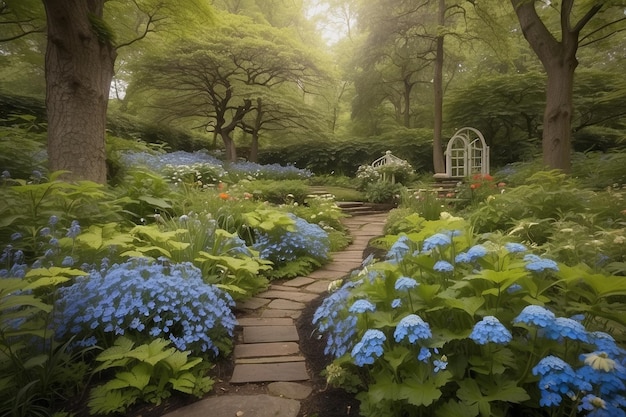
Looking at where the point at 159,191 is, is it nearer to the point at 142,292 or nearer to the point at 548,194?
the point at 142,292

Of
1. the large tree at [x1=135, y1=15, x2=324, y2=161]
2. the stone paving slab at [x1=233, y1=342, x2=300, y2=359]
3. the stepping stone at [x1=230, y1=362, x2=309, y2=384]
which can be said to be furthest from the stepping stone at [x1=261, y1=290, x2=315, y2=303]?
the large tree at [x1=135, y1=15, x2=324, y2=161]

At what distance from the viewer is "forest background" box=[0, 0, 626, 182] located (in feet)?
23.9

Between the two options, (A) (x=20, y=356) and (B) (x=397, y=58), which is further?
(B) (x=397, y=58)

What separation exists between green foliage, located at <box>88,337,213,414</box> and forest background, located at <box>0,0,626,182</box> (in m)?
3.45

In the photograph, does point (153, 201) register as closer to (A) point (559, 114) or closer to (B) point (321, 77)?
(A) point (559, 114)

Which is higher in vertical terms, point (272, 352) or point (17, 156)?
point (17, 156)

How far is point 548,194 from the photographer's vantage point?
3594 mm

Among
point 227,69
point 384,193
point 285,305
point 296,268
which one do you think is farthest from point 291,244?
point 227,69

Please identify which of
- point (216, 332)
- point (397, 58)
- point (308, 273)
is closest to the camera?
point (216, 332)

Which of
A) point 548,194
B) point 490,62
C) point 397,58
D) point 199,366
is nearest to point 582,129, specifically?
point 490,62

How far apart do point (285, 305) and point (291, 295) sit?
0.76 feet

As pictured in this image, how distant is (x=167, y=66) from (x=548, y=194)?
977cm

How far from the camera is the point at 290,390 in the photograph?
73.9 inches

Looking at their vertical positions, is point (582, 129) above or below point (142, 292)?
above
